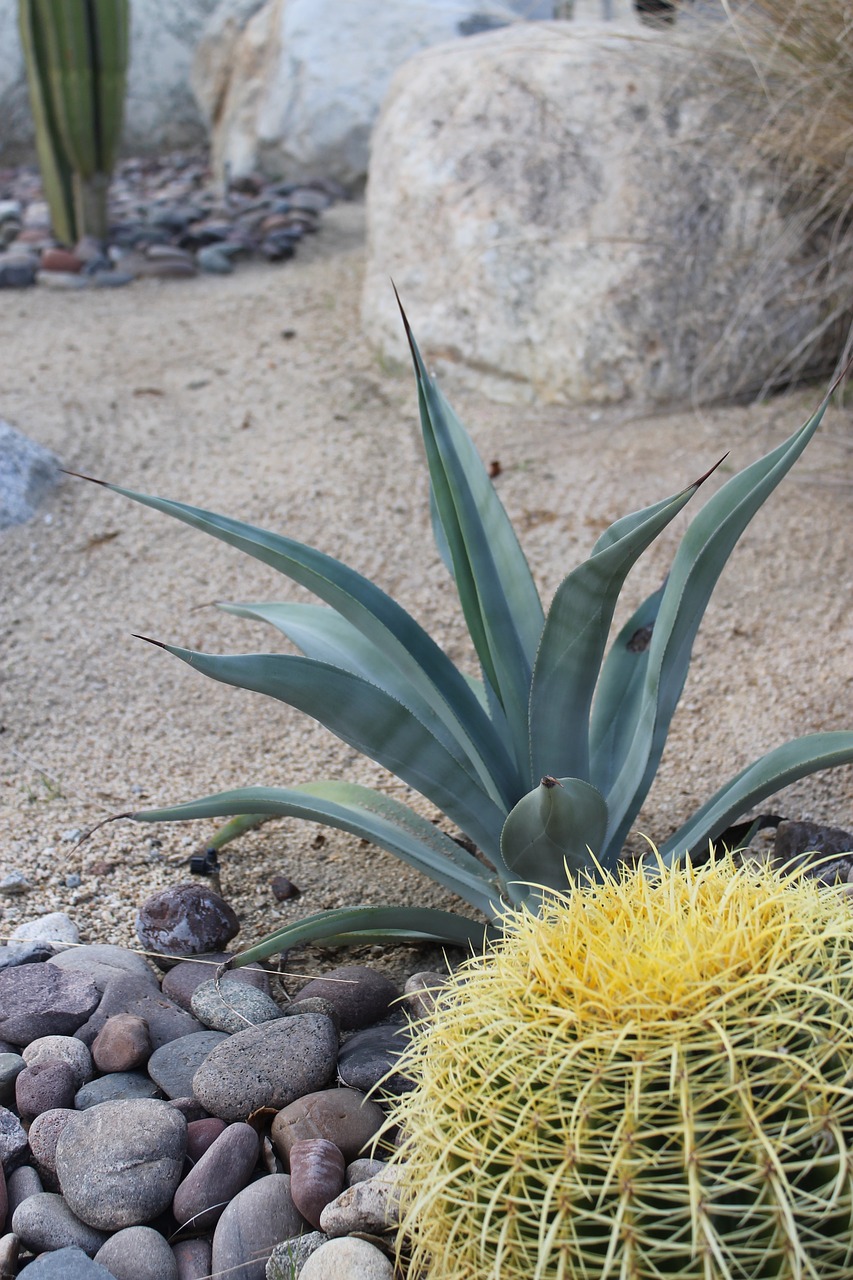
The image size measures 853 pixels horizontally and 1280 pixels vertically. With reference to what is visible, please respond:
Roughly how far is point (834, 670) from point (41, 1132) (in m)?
1.92

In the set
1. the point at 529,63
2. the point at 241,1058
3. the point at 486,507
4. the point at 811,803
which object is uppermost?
the point at 529,63

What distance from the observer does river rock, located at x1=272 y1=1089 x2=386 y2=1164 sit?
1428 millimetres

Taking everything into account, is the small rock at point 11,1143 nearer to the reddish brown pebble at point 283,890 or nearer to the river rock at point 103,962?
the river rock at point 103,962

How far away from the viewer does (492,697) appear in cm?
187

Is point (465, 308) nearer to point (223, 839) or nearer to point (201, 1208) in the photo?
point (223, 839)

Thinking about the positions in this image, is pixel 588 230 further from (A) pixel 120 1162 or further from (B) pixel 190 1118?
(A) pixel 120 1162

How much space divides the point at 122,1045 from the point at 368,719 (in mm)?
578

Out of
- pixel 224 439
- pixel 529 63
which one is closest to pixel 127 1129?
pixel 224 439

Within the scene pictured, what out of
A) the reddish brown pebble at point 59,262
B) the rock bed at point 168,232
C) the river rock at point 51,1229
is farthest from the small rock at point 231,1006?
the reddish brown pebble at point 59,262

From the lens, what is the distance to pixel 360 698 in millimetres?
1540

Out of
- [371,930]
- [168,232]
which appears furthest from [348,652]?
[168,232]

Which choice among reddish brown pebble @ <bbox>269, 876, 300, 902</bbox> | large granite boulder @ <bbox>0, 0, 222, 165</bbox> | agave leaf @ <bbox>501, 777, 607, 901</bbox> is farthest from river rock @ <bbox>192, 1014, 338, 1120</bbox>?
large granite boulder @ <bbox>0, 0, 222, 165</bbox>

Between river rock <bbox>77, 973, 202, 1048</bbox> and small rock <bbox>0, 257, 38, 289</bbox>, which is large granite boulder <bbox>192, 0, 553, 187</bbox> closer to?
small rock <bbox>0, 257, 38, 289</bbox>

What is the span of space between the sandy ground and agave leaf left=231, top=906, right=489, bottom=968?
0.50 ft
